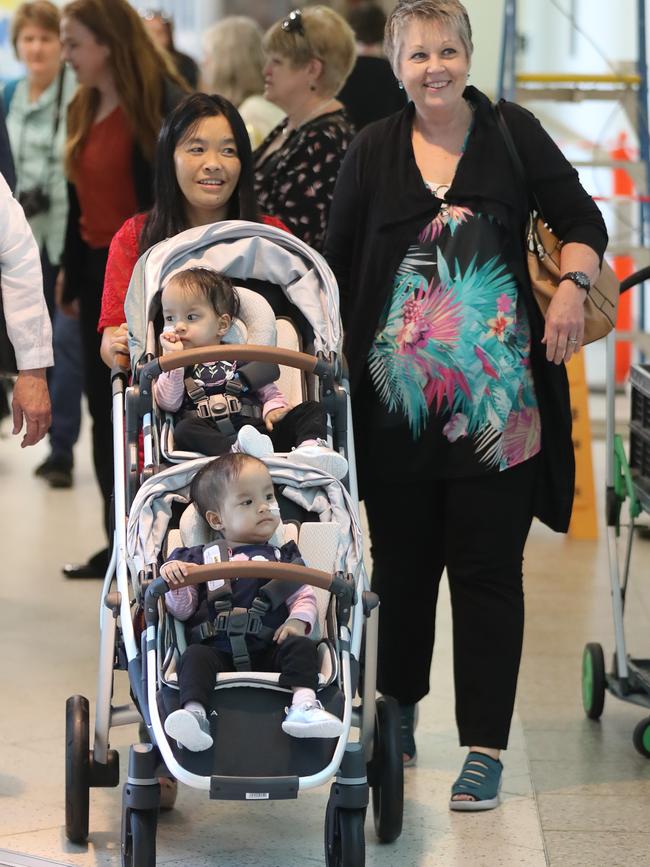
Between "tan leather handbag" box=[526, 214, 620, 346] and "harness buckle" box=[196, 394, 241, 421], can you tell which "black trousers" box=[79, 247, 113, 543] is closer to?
"harness buckle" box=[196, 394, 241, 421]

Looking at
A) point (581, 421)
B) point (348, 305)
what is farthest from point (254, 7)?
point (348, 305)

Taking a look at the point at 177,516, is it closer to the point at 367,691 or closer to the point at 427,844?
the point at 367,691

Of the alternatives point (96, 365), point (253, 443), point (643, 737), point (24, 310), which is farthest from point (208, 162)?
point (643, 737)

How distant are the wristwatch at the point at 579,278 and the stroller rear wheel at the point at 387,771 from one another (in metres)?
0.96

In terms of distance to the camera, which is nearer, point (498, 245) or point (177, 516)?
point (177, 516)

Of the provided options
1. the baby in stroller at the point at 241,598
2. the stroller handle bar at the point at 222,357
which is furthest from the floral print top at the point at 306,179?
the baby in stroller at the point at 241,598

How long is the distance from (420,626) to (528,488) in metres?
0.43

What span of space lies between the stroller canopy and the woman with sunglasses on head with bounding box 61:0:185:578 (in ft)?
4.81

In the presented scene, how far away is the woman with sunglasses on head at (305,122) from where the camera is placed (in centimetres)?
424

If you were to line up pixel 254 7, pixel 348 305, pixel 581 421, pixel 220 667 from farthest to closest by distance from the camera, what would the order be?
pixel 254 7 → pixel 581 421 → pixel 348 305 → pixel 220 667

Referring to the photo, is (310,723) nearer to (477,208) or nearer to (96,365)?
(477,208)

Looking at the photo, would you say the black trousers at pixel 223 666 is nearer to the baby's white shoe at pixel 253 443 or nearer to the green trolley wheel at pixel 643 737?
the baby's white shoe at pixel 253 443

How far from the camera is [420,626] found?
356 centimetres

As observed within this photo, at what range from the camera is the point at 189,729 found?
2586 millimetres
